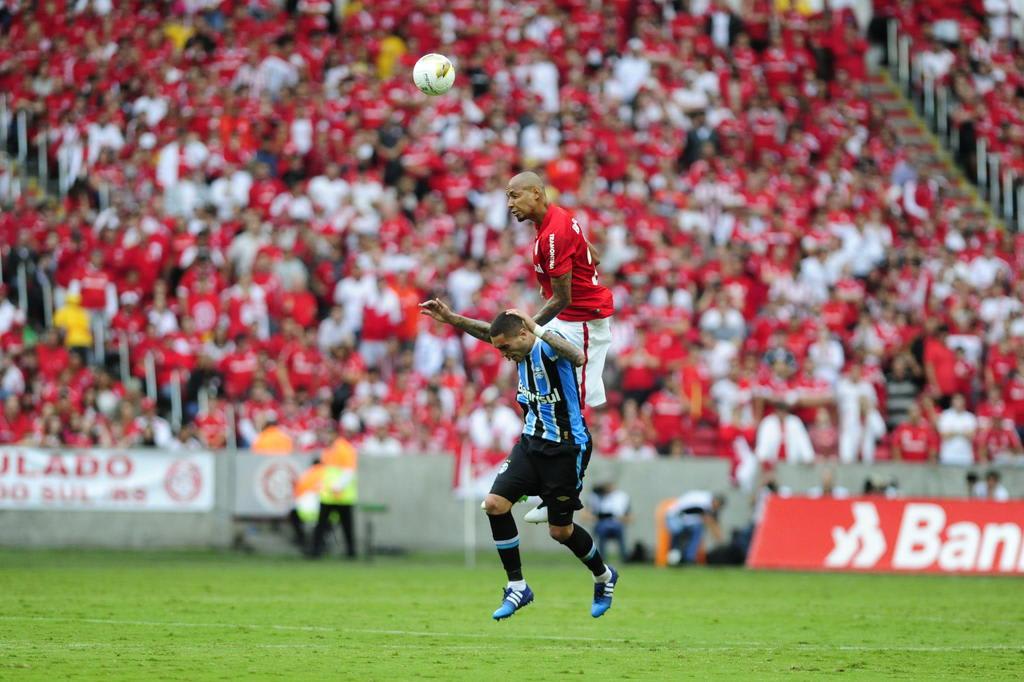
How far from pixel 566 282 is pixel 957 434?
50.0ft

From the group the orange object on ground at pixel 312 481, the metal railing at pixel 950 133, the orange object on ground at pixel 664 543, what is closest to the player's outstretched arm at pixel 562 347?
the orange object on ground at pixel 664 543

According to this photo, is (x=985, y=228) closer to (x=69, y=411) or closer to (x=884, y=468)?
(x=884, y=468)

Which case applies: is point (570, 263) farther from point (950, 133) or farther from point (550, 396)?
point (950, 133)

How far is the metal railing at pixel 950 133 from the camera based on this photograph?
109ft

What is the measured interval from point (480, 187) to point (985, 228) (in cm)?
968

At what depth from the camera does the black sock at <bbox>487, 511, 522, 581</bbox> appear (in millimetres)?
12484

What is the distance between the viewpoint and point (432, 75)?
45.4 feet

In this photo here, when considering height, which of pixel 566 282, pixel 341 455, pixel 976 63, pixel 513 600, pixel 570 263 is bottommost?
pixel 513 600

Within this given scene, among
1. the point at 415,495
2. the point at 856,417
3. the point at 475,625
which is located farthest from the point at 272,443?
the point at 475,625

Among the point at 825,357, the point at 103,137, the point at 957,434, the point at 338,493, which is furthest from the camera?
the point at 103,137

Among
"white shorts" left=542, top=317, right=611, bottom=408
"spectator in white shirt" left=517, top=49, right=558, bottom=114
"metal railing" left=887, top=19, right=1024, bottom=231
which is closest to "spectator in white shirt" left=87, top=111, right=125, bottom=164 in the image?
"spectator in white shirt" left=517, top=49, right=558, bottom=114

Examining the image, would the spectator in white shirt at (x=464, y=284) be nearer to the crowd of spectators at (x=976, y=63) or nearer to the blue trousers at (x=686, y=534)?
the blue trousers at (x=686, y=534)

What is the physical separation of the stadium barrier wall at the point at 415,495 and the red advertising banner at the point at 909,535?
7.15ft

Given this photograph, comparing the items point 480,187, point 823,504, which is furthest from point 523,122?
point 823,504
